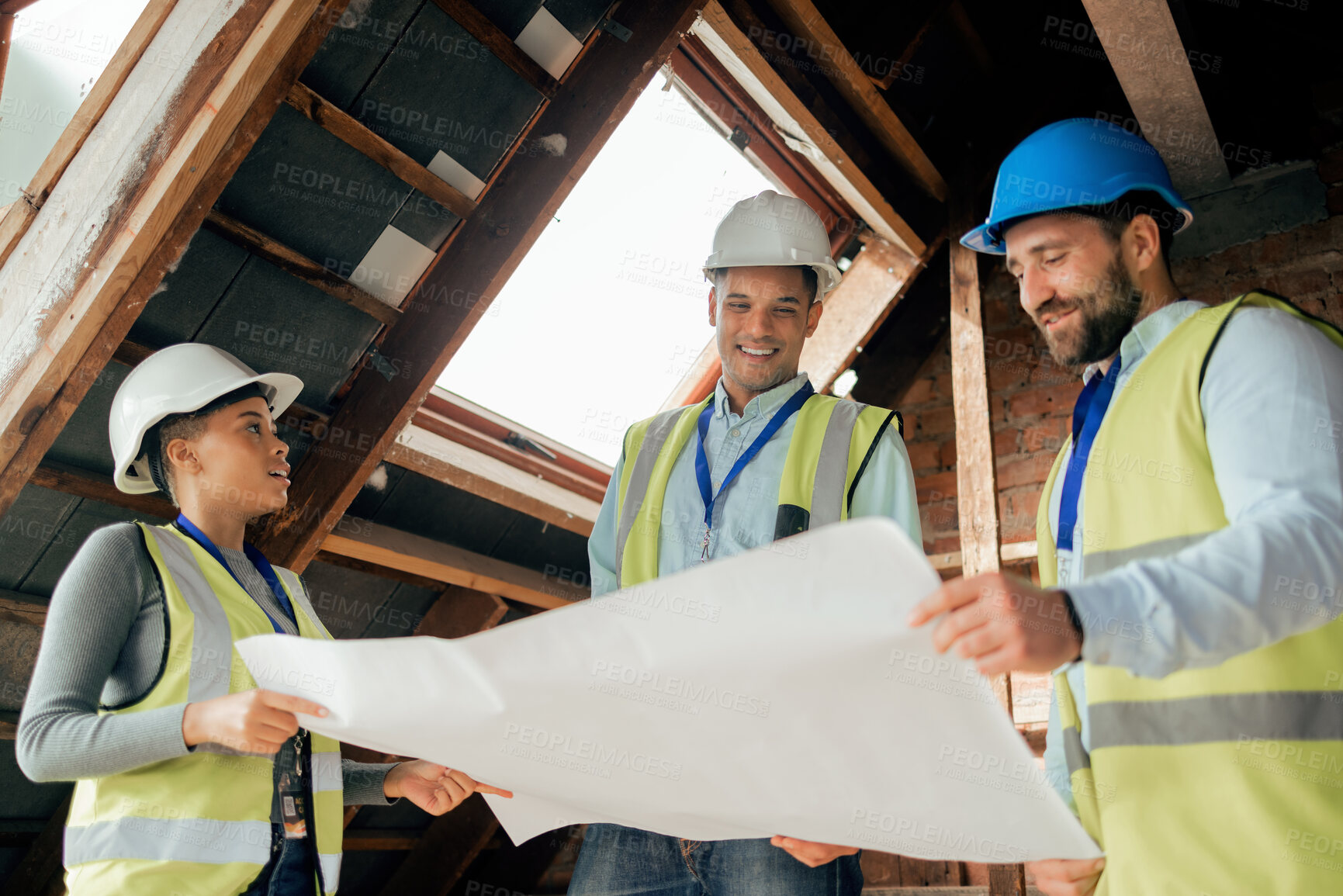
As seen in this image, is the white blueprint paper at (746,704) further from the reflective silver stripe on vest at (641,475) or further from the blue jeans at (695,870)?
the reflective silver stripe on vest at (641,475)

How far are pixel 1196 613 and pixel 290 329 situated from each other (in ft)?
7.19

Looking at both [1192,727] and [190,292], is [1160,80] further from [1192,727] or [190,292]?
[190,292]

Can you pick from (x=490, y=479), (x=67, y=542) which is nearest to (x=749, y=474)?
(x=490, y=479)

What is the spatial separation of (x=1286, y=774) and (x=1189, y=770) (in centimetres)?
9

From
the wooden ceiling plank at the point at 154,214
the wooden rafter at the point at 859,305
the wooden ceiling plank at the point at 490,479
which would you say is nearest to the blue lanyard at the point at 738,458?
the wooden ceiling plank at the point at 154,214

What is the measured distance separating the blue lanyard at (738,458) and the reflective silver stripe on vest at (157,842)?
835 mm

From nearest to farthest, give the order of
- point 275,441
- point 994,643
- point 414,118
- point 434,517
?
point 994,643
point 275,441
point 414,118
point 434,517

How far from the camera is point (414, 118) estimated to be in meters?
2.42

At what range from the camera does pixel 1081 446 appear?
1.34m

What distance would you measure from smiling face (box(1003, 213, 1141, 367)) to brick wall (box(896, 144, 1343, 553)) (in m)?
2.24

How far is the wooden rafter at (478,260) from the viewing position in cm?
258

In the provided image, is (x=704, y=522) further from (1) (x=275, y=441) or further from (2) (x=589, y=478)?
(2) (x=589, y=478)

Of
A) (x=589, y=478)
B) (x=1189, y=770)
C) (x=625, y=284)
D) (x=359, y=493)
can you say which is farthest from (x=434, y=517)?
(x=1189, y=770)

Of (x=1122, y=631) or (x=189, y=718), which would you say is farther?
(x=189, y=718)
